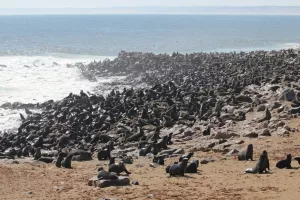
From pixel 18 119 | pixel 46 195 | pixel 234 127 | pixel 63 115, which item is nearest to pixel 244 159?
pixel 234 127

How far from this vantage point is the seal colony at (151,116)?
64.3 ft

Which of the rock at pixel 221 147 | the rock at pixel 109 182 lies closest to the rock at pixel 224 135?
the rock at pixel 221 147

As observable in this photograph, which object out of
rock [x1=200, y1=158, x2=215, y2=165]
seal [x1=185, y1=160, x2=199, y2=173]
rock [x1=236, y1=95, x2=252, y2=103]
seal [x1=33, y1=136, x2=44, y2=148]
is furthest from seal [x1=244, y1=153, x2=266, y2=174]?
rock [x1=236, y1=95, x2=252, y2=103]

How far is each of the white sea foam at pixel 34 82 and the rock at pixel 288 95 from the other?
13.9 meters

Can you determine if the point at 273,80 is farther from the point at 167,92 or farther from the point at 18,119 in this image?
the point at 18,119

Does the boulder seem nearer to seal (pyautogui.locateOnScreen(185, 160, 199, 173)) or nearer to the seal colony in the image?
the seal colony

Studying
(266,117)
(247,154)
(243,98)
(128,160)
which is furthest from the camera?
(243,98)

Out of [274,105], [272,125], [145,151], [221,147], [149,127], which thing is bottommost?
[145,151]

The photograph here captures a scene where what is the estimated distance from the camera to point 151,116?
1014 inches

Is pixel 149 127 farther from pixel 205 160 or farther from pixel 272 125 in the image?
pixel 205 160

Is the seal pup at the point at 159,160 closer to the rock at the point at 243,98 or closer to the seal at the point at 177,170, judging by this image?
the seal at the point at 177,170

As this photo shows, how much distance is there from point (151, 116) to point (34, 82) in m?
20.8

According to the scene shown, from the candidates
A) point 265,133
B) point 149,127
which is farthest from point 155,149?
point 149,127

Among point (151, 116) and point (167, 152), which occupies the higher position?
point (151, 116)
